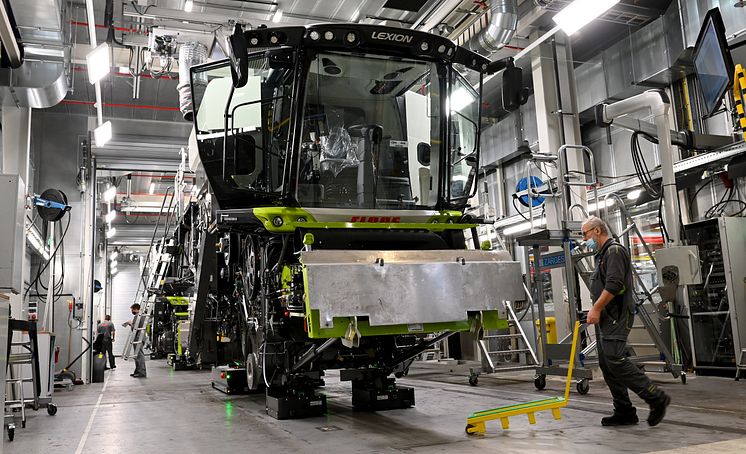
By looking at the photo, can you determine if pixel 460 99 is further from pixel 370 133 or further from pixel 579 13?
pixel 579 13

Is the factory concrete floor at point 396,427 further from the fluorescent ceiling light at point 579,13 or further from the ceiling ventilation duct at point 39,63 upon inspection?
the fluorescent ceiling light at point 579,13

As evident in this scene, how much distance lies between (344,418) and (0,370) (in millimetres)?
2878

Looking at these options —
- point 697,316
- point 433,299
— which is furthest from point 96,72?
point 697,316

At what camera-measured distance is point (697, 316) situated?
9039mm

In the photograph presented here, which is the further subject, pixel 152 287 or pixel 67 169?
pixel 152 287

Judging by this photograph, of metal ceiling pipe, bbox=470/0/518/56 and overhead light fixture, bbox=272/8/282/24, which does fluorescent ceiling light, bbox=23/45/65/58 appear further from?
metal ceiling pipe, bbox=470/0/518/56

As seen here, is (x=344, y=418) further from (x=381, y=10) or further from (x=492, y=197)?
(x=492, y=197)

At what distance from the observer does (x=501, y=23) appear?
846 cm

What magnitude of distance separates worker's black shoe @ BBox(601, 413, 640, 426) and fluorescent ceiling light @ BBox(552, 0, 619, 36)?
4410mm

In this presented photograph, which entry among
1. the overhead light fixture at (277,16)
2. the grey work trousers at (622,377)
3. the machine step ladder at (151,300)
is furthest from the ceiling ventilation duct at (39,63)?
the grey work trousers at (622,377)

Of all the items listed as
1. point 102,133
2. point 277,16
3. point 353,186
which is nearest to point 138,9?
point 277,16

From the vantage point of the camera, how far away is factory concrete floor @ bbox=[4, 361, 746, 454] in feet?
13.6

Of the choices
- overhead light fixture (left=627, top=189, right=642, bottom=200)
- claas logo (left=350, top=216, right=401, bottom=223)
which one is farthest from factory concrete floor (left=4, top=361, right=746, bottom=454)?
overhead light fixture (left=627, top=189, right=642, bottom=200)

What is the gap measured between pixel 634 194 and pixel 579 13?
3927mm
